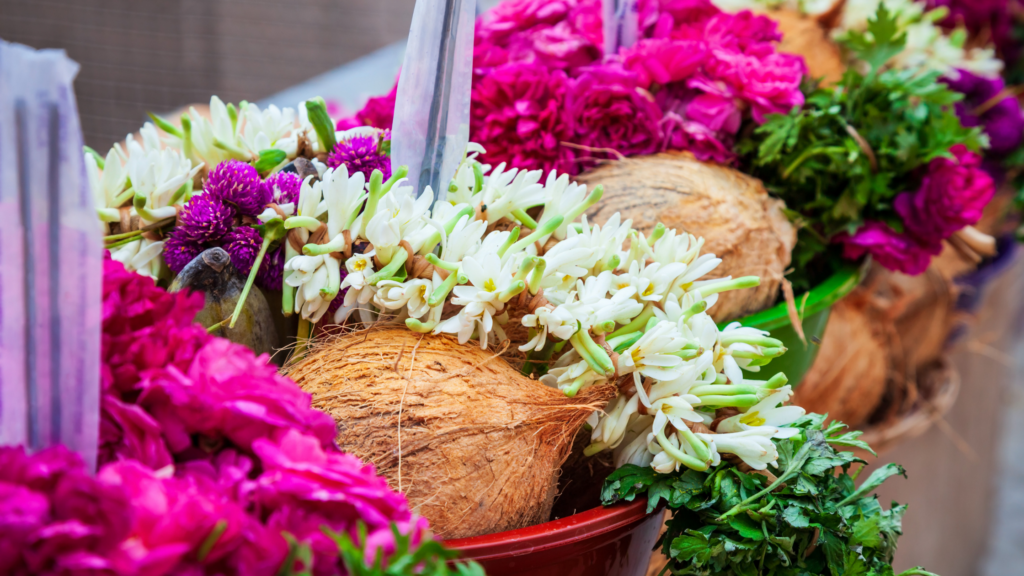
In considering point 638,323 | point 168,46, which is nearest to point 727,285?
point 638,323

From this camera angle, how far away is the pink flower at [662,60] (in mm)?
769

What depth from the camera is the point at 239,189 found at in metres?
0.48

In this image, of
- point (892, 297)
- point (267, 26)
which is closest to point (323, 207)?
point (892, 297)

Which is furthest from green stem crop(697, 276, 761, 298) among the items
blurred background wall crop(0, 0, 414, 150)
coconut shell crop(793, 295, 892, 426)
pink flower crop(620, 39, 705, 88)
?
blurred background wall crop(0, 0, 414, 150)

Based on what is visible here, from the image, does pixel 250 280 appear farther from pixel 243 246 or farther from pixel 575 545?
pixel 575 545

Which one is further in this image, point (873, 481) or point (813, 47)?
point (813, 47)

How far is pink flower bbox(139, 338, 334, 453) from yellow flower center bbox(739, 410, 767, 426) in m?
0.26

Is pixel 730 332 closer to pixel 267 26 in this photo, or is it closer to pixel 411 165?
pixel 411 165

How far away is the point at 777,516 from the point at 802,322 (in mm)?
335

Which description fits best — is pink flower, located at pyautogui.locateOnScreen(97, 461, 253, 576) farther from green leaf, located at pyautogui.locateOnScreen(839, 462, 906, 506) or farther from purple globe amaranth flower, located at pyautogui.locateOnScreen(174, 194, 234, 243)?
green leaf, located at pyautogui.locateOnScreen(839, 462, 906, 506)

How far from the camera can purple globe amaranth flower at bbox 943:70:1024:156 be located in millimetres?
1086

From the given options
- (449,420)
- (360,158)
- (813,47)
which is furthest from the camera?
(813,47)

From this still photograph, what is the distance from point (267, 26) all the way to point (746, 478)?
8.96ft

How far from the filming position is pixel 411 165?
→ 0.51m
